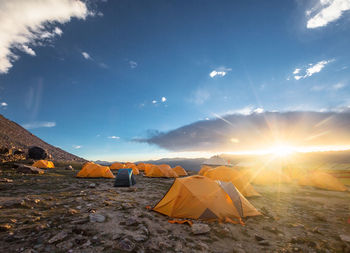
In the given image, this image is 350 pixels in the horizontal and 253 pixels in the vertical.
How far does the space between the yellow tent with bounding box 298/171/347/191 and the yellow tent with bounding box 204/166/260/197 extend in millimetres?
10789

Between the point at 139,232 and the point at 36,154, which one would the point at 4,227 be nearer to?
the point at 139,232

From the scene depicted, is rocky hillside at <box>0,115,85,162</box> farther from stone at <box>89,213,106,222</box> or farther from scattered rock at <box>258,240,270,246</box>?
scattered rock at <box>258,240,270,246</box>

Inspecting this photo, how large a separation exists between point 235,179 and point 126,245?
36.3 feet

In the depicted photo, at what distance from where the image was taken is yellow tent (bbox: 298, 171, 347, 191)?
1620 centimetres

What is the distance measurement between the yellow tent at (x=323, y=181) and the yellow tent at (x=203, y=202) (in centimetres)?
1524

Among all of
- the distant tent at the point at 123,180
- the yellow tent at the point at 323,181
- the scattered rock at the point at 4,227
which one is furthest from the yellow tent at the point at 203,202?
the yellow tent at the point at 323,181

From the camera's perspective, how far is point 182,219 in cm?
681

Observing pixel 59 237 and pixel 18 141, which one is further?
pixel 18 141

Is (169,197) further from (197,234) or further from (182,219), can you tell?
(197,234)

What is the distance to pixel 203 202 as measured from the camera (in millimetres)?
7027

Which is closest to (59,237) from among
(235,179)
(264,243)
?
(264,243)

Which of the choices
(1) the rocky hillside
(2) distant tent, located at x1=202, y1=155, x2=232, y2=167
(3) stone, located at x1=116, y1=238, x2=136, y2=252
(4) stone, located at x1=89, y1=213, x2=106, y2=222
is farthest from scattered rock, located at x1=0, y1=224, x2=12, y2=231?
(1) the rocky hillside

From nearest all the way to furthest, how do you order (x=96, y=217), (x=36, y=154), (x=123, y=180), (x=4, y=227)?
1. (x=4, y=227)
2. (x=96, y=217)
3. (x=123, y=180)
4. (x=36, y=154)

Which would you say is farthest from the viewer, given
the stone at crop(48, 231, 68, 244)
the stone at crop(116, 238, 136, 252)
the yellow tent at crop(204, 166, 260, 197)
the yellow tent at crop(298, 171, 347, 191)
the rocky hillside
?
the rocky hillside
